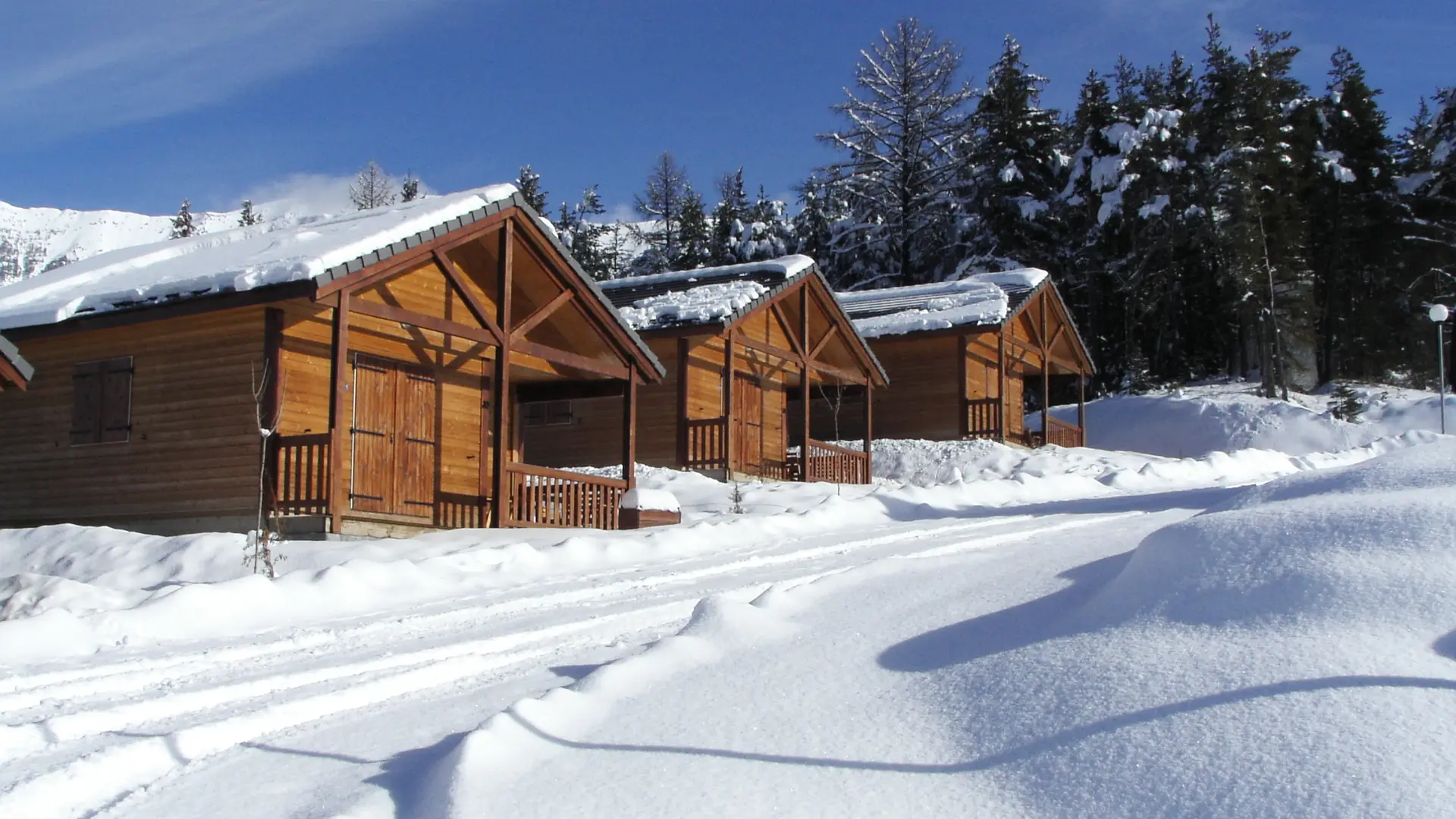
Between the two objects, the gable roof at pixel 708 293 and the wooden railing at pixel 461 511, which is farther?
the gable roof at pixel 708 293

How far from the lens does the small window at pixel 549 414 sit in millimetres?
25344

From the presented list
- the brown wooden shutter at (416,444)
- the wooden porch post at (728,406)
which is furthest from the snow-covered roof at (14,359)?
the wooden porch post at (728,406)

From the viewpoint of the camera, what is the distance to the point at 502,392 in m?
16.2

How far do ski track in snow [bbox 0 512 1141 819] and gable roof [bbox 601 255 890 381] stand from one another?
12.4 metres

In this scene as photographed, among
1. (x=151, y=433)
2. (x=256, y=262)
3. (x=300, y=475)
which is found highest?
(x=256, y=262)

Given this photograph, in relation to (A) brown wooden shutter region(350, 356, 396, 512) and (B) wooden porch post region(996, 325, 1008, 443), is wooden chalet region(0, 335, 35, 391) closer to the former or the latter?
(A) brown wooden shutter region(350, 356, 396, 512)

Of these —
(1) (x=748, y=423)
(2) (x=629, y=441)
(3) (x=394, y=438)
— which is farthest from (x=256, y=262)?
(1) (x=748, y=423)

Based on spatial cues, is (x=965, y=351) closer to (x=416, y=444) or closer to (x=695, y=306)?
(x=695, y=306)

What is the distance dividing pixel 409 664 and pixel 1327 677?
206 inches

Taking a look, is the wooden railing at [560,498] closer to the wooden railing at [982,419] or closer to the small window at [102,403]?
the small window at [102,403]

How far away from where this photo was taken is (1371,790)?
3.76 m

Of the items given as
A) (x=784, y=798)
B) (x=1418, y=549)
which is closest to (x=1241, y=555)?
(x=1418, y=549)

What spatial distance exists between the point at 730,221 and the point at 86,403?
Answer: 146 ft

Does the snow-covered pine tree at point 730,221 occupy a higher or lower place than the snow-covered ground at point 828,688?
higher
